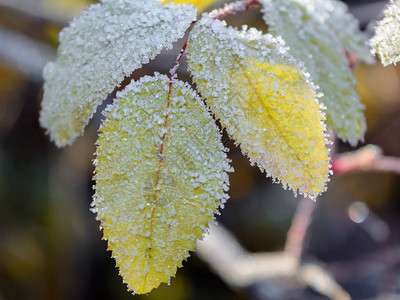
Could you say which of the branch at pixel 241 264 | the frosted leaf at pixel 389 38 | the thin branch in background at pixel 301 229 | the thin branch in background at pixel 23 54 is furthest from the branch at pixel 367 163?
the thin branch in background at pixel 23 54

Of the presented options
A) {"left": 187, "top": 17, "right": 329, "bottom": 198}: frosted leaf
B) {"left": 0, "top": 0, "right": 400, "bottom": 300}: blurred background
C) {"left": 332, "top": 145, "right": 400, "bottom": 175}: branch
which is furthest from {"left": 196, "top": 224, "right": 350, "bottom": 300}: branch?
{"left": 187, "top": 17, "right": 329, "bottom": 198}: frosted leaf

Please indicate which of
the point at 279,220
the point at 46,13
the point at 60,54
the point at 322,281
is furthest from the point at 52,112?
the point at 279,220

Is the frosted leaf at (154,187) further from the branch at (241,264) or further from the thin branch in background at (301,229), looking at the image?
the branch at (241,264)

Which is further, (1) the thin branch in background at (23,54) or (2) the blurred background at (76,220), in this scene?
(2) the blurred background at (76,220)

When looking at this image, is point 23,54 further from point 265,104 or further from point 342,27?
point 265,104

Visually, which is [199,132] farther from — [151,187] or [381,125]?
[381,125]

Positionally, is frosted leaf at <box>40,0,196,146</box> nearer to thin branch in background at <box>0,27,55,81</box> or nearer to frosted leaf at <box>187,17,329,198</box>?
frosted leaf at <box>187,17,329,198</box>

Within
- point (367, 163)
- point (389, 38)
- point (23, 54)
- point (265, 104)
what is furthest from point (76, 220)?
point (389, 38)
